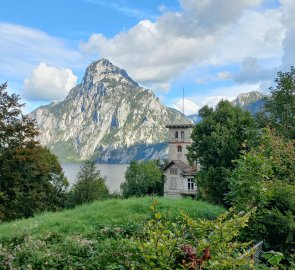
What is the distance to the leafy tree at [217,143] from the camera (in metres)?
28.6

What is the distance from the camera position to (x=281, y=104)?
985 inches

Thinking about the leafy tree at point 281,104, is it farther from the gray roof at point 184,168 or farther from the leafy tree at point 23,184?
the gray roof at point 184,168

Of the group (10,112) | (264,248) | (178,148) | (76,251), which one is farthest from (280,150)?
(178,148)

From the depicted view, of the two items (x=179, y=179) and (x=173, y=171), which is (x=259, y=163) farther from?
(x=173, y=171)

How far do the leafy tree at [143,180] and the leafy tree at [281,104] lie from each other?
35.1 m

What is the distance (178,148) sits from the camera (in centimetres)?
6097

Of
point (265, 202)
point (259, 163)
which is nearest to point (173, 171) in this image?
point (259, 163)

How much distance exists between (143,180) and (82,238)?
51.3 meters

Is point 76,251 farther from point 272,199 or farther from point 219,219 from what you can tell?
point 272,199

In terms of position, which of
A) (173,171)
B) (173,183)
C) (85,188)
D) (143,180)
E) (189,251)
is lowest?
(85,188)

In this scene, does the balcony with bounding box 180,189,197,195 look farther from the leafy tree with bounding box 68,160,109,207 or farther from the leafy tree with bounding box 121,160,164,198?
the leafy tree with bounding box 68,160,109,207

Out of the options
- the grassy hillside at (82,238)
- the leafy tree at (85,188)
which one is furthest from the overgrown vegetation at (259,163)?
the leafy tree at (85,188)

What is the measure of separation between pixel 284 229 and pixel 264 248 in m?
0.66

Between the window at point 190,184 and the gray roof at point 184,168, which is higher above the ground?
the gray roof at point 184,168
